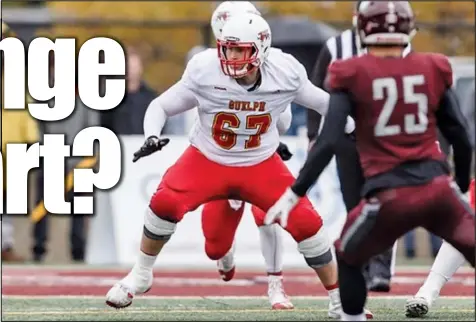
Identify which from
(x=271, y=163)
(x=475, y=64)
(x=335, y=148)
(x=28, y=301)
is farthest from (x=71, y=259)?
(x=335, y=148)

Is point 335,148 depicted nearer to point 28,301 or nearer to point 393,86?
point 393,86

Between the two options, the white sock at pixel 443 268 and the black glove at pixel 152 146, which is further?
the white sock at pixel 443 268

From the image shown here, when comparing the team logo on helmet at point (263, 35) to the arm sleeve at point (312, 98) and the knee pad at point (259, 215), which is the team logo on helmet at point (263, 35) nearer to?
the arm sleeve at point (312, 98)

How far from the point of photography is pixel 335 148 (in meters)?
6.13

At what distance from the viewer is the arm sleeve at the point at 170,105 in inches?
292

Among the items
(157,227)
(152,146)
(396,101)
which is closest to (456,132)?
(396,101)

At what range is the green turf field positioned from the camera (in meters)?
7.07

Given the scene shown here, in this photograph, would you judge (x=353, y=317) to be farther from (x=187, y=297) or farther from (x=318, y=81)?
(x=318, y=81)

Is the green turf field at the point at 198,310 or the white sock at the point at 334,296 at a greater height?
the white sock at the point at 334,296

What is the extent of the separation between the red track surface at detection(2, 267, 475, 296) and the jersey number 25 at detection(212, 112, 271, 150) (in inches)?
73.7

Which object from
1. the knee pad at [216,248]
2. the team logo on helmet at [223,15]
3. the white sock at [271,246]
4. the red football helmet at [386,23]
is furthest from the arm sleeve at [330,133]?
the team logo on helmet at [223,15]

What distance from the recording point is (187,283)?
412 inches

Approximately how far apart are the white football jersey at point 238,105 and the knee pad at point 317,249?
18.7 inches

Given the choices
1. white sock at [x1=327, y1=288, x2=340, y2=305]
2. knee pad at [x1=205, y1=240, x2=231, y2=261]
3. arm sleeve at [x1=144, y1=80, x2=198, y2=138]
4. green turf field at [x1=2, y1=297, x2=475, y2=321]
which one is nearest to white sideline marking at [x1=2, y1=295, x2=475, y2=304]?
green turf field at [x1=2, y1=297, x2=475, y2=321]
